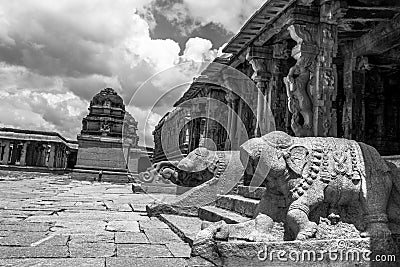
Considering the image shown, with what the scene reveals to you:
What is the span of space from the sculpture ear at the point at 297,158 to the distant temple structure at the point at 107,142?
2147cm

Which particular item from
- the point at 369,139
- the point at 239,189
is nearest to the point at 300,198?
the point at 239,189

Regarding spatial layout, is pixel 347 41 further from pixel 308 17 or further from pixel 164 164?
pixel 164 164

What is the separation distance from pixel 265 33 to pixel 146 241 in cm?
683

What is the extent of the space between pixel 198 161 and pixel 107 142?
19.0 m

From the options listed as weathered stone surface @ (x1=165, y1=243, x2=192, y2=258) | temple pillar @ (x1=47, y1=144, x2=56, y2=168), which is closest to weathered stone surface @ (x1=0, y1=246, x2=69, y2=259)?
weathered stone surface @ (x1=165, y1=243, x2=192, y2=258)

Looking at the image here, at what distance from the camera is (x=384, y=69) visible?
10734 millimetres

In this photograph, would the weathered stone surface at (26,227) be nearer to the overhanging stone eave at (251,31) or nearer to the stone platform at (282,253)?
the stone platform at (282,253)

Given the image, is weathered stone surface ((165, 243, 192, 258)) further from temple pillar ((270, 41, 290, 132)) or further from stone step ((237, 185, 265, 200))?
temple pillar ((270, 41, 290, 132))

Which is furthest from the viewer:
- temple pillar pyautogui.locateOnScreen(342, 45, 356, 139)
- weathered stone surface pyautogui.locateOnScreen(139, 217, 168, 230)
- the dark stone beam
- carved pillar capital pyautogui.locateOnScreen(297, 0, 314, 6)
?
temple pillar pyautogui.locateOnScreen(342, 45, 356, 139)

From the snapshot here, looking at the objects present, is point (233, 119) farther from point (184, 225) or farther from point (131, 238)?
point (131, 238)

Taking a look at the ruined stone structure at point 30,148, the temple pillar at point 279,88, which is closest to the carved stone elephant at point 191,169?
the temple pillar at point 279,88

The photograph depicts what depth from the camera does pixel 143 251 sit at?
406 cm

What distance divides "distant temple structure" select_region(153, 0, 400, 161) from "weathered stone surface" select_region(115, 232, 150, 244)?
14.0 ft
